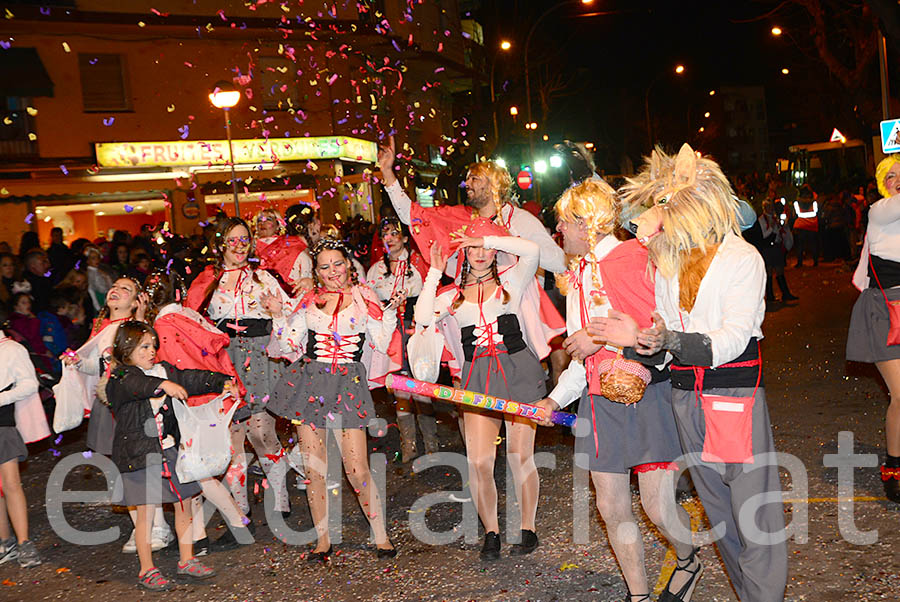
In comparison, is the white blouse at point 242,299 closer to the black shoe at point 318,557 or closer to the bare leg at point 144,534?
the bare leg at point 144,534

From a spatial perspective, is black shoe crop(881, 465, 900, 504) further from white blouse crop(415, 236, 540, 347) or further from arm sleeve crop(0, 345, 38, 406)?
arm sleeve crop(0, 345, 38, 406)

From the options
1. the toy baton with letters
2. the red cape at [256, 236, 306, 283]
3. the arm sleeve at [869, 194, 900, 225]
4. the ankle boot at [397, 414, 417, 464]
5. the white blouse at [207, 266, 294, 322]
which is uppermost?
the red cape at [256, 236, 306, 283]

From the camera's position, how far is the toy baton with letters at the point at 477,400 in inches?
167

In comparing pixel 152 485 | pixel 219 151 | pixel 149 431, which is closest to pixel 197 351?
pixel 149 431

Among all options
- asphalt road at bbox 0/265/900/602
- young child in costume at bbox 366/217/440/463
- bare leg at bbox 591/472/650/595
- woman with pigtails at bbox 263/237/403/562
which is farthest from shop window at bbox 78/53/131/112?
bare leg at bbox 591/472/650/595

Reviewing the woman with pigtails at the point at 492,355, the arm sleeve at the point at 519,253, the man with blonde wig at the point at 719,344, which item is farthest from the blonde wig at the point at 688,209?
the woman with pigtails at the point at 492,355

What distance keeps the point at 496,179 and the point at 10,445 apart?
140 inches

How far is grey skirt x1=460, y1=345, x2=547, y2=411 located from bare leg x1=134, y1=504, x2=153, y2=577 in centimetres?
194

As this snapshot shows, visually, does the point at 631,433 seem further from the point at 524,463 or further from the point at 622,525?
the point at 524,463

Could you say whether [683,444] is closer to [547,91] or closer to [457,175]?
[457,175]

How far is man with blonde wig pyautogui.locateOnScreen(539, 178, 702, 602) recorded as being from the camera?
4039 mm

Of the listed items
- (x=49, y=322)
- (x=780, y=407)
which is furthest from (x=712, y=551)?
(x=49, y=322)

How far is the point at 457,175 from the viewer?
2016 cm

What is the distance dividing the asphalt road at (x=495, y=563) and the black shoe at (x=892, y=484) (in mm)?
64
